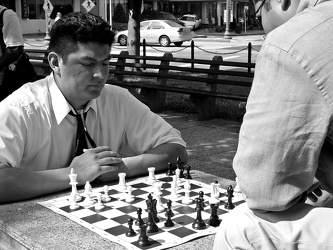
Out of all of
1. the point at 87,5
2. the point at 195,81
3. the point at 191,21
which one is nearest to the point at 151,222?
the point at 195,81

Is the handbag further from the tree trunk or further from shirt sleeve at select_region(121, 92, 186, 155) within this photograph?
the tree trunk

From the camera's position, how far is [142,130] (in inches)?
140

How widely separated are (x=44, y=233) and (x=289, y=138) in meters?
1.22

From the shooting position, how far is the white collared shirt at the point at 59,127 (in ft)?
9.80

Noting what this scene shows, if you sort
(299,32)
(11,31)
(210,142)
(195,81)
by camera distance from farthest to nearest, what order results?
(195,81), (210,142), (11,31), (299,32)

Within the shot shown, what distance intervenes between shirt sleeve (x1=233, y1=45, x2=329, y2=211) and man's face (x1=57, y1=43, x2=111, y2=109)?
5.28ft

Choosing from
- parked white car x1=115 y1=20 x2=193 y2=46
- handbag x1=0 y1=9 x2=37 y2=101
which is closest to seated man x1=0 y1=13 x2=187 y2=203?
handbag x1=0 y1=9 x2=37 y2=101

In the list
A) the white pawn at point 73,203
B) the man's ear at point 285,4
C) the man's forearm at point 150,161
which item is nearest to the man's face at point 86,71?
the man's forearm at point 150,161

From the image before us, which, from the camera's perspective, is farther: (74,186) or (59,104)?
(59,104)

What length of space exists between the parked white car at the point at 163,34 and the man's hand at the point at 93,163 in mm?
25747

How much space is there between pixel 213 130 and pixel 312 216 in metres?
6.29

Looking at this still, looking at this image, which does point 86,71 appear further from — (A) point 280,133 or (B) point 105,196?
(A) point 280,133

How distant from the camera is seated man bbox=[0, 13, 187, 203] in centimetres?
293

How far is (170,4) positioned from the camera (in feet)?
185
